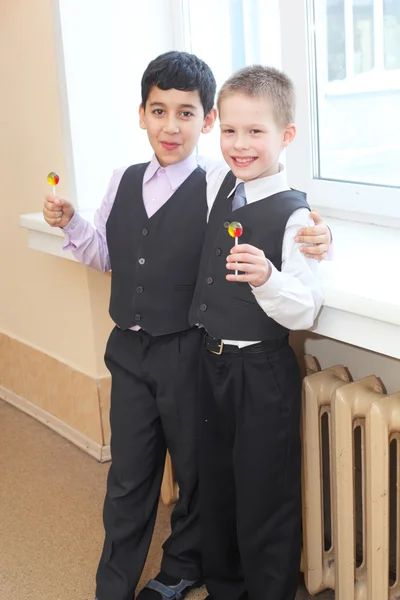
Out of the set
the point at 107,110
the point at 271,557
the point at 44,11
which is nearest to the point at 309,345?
the point at 271,557

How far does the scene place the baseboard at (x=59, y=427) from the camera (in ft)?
8.29

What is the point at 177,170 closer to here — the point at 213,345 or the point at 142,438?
the point at 213,345

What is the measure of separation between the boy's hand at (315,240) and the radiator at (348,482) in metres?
0.29

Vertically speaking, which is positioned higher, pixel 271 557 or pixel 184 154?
pixel 184 154

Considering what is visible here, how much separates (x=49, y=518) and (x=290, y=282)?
1128 millimetres

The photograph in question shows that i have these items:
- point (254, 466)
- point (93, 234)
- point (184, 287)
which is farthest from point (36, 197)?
point (254, 466)

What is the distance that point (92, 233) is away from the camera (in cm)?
181

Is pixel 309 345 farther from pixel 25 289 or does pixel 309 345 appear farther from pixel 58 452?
pixel 25 289

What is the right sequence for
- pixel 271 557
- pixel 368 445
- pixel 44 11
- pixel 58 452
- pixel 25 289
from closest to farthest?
pixel 368 445
pixel 271 557
pixel 44 11
pixel 58 452
pixel 25 289

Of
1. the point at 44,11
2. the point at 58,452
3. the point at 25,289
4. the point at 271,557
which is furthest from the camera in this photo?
the point at 25,289

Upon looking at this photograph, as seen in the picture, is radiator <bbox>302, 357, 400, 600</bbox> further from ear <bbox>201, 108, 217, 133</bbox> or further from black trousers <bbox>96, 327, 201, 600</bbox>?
ear <bbox>201, 108, 217, 133</bbox>

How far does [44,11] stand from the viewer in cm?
233

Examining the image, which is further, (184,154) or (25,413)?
(25,413)

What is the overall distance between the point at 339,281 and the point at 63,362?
1.32 m
